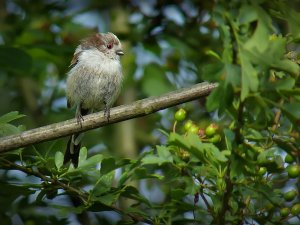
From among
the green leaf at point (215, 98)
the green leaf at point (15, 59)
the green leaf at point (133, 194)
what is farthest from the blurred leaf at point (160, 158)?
the green leaf at point (15, 59)

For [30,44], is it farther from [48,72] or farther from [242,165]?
[242,165]

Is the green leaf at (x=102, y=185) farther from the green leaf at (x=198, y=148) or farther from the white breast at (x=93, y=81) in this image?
the white breast at (x=93, y=81)

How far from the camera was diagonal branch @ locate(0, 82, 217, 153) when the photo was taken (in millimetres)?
3543


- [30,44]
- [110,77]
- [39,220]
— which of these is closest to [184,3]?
[110,77]

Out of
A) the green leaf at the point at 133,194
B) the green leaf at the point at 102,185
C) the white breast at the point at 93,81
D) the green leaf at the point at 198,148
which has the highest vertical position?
the green leaf at the point at 198,148

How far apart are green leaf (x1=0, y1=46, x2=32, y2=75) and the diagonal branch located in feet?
3.77

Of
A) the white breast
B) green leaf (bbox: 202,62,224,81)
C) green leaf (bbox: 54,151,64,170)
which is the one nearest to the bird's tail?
→ green leaf (bbox: 54,151,64,170)

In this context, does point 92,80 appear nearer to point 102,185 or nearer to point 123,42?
point 123,42

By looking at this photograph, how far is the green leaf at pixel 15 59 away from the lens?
474 centimetres

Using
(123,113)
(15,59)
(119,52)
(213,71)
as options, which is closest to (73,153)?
(123,113)

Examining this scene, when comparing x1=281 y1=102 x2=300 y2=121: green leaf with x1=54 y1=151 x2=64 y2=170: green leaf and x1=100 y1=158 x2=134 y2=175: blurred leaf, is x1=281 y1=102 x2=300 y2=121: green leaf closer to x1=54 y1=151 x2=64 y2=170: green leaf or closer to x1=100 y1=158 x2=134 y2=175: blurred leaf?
x1=100 y1=158 x2=134 y2=175: blurred leaf

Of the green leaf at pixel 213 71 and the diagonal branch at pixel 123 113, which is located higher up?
the green leaf at pixel 213 71

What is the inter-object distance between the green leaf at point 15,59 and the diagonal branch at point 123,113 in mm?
1150

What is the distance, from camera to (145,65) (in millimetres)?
5996
